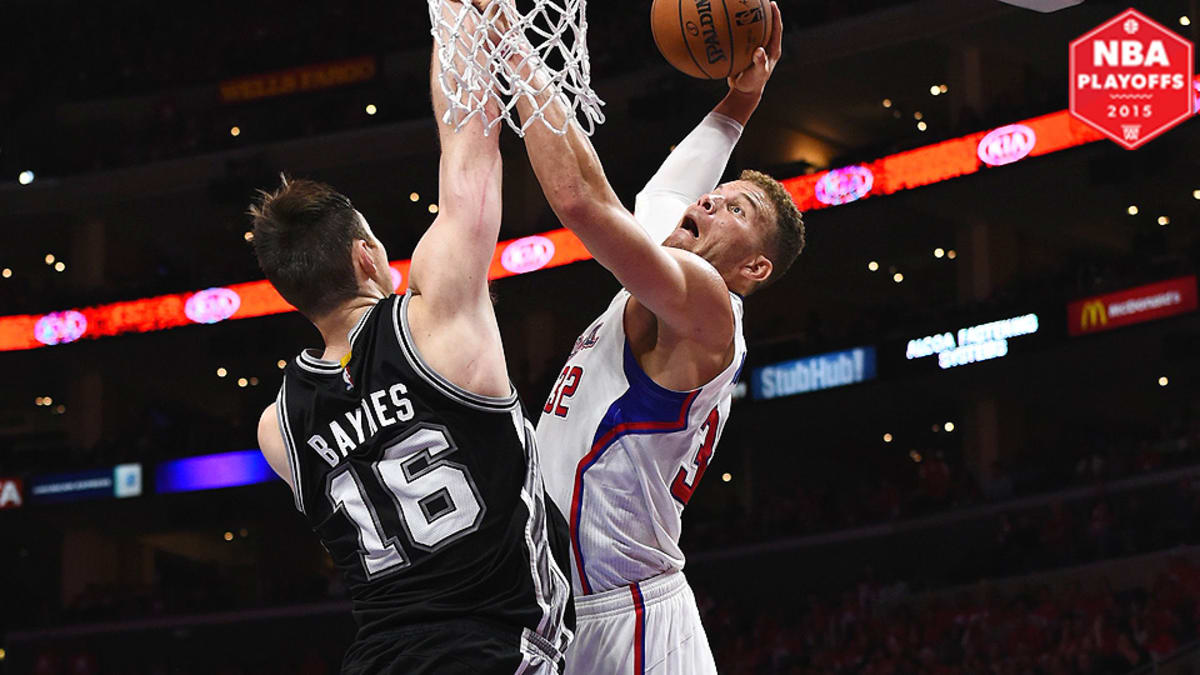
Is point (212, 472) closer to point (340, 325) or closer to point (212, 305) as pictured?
point (212, 305)

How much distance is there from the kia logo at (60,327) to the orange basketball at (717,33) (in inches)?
911

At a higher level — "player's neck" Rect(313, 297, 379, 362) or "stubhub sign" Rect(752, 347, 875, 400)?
"stubhub sign" Rect(752, 347, 875, 400)

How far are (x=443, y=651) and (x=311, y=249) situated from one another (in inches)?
38.7

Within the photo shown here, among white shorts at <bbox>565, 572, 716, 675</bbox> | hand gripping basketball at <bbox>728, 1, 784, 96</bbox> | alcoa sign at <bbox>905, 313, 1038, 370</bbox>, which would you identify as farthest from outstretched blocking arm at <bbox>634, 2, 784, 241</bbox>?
alcoa sign at <bbox>905, 313, 1038, 370</bbox>

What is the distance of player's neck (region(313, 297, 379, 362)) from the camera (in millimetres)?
3309

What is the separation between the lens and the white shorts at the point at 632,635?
3.86 metres

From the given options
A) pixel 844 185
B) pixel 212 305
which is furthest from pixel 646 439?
pixel 212 305

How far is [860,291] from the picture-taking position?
26.3 m

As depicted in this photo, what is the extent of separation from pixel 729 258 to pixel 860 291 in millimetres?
22596

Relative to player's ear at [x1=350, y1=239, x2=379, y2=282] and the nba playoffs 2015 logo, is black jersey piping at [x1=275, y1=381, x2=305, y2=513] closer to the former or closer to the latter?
player's ear at [x1=350, y1=239, x2=379, y2=282]

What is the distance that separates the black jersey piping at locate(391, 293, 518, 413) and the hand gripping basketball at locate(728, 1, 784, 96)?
75.8 inches

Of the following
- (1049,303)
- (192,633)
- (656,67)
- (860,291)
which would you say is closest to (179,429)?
(192,633)

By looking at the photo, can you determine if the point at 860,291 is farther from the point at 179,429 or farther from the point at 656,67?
the point at 179,429

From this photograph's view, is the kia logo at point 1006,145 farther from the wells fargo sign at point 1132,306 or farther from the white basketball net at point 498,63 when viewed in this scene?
the white basketball net at point 498,63
